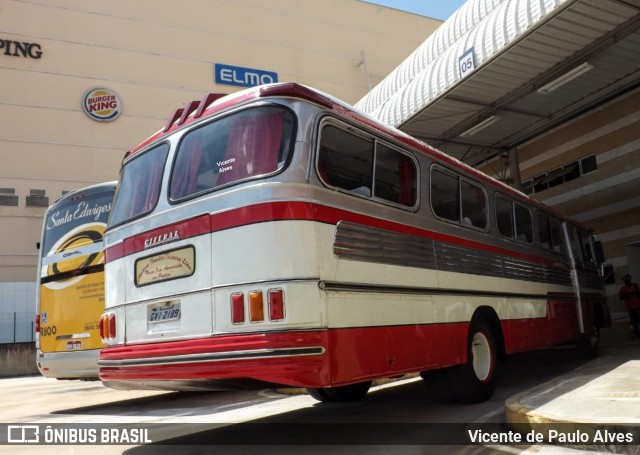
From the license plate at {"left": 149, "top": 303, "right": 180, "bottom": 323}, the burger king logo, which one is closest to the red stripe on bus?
the license plate at {"left": 149, "top": 303, "right": 180, "bottom": 323}

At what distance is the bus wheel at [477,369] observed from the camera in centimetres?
620

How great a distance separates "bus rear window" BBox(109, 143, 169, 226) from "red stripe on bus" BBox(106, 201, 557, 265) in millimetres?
310

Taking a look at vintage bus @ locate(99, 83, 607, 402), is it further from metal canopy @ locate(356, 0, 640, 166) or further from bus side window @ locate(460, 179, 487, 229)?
metal canopy @ locate(356, 0, 640, 166)

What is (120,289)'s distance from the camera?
5.18 m

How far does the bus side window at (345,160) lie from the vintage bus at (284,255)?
2 cm

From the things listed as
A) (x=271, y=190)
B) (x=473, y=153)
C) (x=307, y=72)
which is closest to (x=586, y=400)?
(x=271, y=190)

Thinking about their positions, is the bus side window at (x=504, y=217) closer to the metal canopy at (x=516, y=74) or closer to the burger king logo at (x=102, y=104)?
the metal canopy at (x=516, y=74)

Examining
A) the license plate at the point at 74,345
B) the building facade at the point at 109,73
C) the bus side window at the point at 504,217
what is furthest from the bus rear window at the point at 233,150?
the building facade at the point at 109,73

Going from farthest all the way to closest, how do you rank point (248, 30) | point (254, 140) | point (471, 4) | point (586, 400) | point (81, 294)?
point (248, 30) < point (471, 4) < point (81, 294) < point (586, 400) < point (254, 140)

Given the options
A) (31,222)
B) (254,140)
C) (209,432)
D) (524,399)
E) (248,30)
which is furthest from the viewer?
(248,30)

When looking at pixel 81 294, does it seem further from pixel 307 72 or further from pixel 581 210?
pixel 307 72

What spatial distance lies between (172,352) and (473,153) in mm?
15077

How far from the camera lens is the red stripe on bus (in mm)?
4176

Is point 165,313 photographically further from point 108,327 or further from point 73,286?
point 73,286
